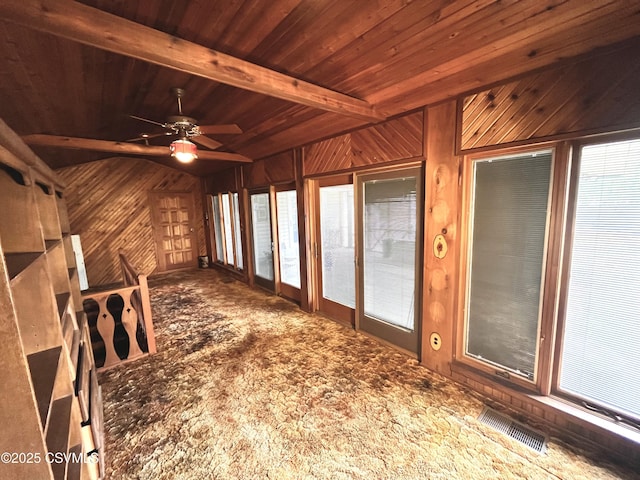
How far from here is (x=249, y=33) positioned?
5.80ft

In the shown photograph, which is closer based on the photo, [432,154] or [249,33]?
[249,33]

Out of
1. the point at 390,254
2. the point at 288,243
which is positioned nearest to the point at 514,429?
the point at 390,254

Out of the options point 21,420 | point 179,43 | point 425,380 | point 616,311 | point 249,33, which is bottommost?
point 425,380

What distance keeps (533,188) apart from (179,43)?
8.53 ft

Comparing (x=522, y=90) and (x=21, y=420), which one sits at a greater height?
(x=522, y=90)

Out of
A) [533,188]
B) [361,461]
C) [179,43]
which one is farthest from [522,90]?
[361,461]

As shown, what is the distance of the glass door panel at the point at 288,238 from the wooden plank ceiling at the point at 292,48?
191 cm

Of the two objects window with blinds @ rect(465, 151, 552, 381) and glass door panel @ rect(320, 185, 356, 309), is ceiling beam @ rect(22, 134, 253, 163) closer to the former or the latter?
glass door panel @ rect(320, 185, 356, 309)

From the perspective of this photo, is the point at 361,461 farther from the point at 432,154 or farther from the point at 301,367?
the point at 432,154

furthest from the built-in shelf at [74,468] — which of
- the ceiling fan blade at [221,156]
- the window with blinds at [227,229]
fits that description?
the window with blinds at [227,229]

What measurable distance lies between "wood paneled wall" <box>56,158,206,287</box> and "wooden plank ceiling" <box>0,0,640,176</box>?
12.5 ft

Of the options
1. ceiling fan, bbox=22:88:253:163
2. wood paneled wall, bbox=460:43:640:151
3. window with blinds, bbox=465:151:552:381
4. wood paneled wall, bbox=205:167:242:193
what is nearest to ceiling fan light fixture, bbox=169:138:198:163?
ceiling fan, bbox=22:88:253:163

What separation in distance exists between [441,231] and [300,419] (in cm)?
198

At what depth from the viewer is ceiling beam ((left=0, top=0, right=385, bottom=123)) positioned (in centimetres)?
127
